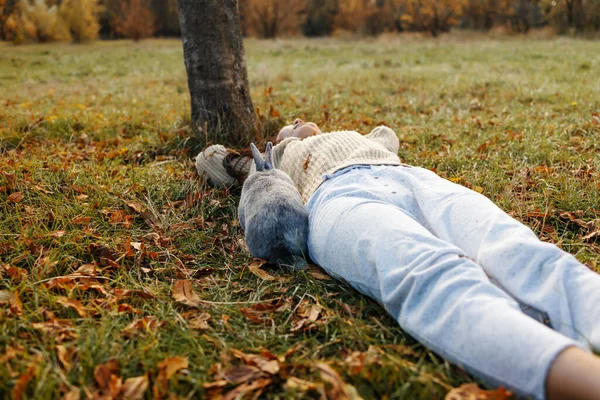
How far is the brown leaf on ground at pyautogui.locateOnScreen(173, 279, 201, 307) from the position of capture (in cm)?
218

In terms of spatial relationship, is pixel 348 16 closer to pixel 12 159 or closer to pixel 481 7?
pixel 481 7

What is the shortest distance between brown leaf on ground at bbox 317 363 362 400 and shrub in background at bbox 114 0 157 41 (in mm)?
37837

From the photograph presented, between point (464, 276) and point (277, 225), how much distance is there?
1.02 metres

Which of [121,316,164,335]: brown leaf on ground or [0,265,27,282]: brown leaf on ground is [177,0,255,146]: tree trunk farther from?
[121,316,164,335]: brown leaf on ground

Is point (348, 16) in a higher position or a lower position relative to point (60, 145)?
higher

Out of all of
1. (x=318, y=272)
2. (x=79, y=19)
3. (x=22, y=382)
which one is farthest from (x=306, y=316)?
(x=79, y=19)

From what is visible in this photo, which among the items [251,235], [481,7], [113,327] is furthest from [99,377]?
[481,7]

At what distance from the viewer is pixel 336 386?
1531 millimetres

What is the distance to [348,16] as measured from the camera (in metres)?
33.2

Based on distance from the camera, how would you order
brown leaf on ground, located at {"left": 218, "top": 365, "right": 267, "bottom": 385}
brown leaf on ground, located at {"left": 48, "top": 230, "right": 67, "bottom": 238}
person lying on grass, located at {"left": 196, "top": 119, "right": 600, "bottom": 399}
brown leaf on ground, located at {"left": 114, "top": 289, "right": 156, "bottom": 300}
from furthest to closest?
brown leaf on ground, located at {"left": 48, "top": 230, "right": 67, "bottom": 238}
brown leaf on ground, located at {"left": 114, "top": 289, "right": 156, "bottom": 300}
brown leaf on ground, located at {"left": 218, "top": 365, "right": 267, "bottom": 385}
person lying on grass, located at {"left": 196, "top": 119, "right": 600, "bottom": 399}

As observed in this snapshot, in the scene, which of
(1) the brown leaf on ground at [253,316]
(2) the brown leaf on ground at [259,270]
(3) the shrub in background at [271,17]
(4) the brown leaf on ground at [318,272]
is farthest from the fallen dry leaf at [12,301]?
(3) the shrub in background at [271,17]

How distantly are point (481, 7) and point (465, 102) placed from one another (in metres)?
26.8

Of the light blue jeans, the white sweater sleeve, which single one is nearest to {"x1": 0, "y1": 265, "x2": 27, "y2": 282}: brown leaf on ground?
the light blue jeans

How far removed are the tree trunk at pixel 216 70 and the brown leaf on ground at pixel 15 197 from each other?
1545 mm
